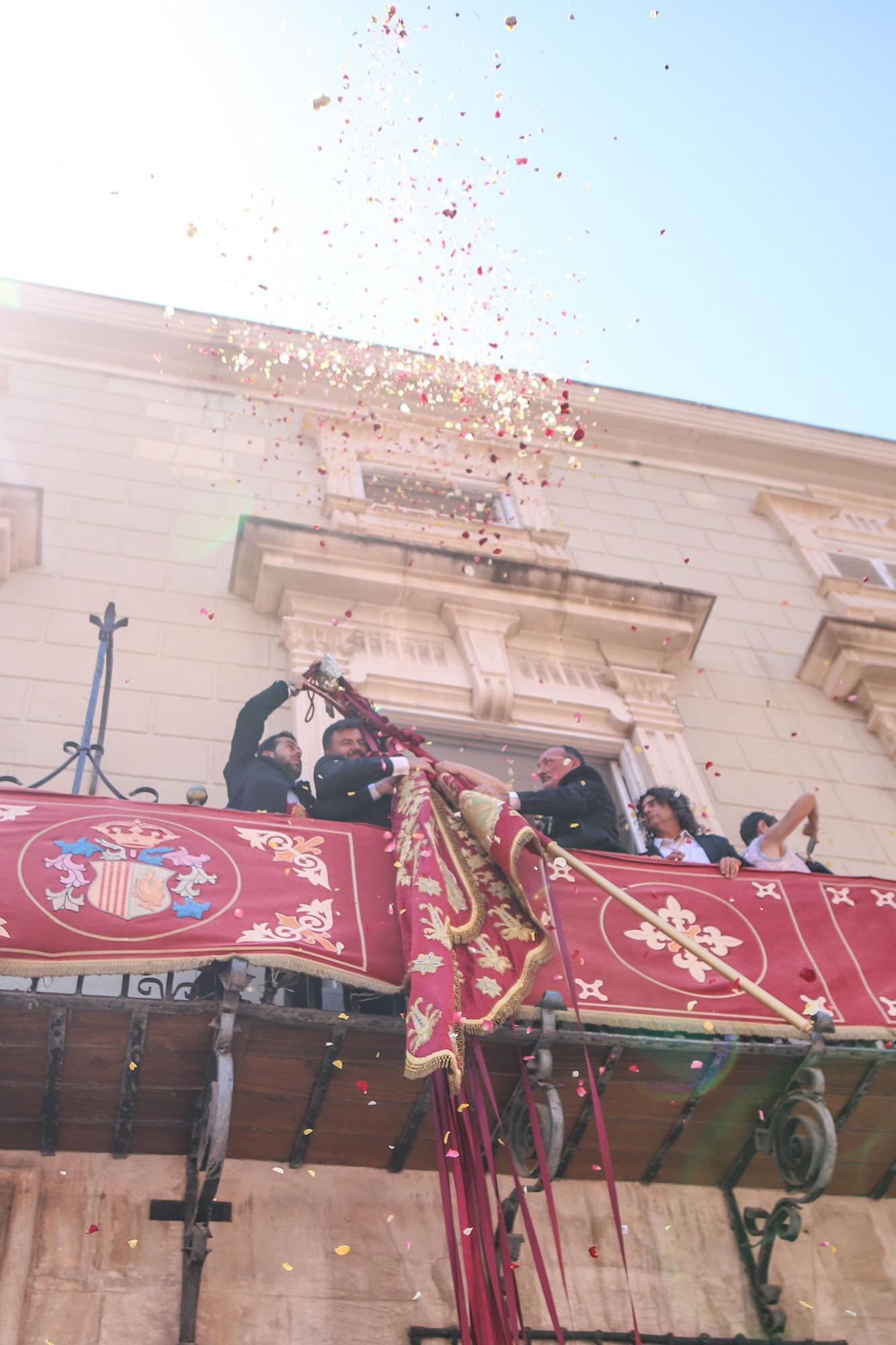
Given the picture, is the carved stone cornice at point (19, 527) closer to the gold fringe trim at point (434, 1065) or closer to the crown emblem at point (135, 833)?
the crown emblem at point (135, 833)

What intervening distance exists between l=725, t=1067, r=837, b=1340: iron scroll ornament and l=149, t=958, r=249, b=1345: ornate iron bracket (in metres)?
2.10

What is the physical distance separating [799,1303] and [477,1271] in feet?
5.90

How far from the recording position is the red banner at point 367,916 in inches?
184

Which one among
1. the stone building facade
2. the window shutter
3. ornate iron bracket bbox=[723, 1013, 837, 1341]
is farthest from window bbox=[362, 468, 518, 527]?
ornate iron bracket bbox=[723, 1013, 837, 1341]

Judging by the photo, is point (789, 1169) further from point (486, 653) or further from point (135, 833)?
point (486, 653)

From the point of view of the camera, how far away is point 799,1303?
533 cm

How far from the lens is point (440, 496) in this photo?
1070 centimetres

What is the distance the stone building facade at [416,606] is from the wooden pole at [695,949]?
3.34ft

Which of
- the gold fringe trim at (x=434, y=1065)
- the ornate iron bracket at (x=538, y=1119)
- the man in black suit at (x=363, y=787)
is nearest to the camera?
the gold fringe trim at (x=434, y=1065)

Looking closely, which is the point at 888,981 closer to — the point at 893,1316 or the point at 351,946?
the point at 893,1316

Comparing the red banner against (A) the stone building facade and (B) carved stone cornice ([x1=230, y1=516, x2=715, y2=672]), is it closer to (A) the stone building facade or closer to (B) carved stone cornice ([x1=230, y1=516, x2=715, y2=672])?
(A) the stone building facade

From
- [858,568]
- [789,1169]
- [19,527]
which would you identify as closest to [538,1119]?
[789,1169]

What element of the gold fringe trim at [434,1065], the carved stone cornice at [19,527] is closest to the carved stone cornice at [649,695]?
the carved stone cornice at [19,527]

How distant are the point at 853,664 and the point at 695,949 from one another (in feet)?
16.5
